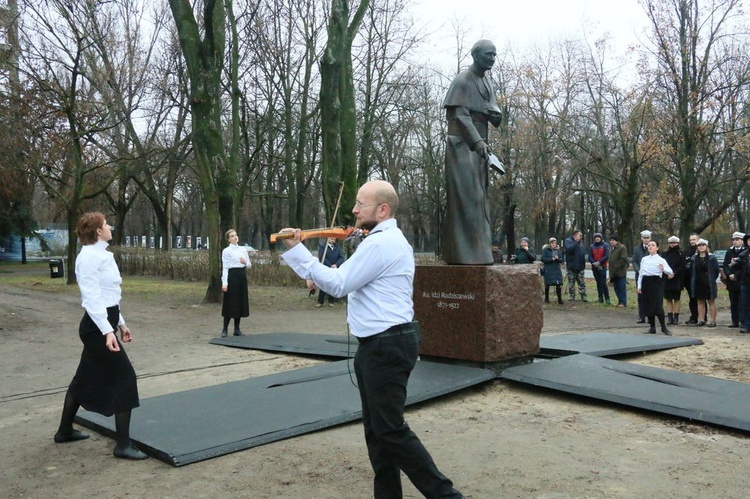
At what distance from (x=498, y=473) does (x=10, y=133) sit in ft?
70.1

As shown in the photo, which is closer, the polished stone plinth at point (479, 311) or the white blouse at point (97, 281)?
the white blouse at point (97, 281)

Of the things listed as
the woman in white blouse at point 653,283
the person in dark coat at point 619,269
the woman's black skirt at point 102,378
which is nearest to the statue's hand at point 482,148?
the woman's black skirt at point 102,378

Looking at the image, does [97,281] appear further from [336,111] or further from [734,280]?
[336,111]

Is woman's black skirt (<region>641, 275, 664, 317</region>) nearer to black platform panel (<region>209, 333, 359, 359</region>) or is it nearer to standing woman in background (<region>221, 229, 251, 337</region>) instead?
black platform panel (<region>209, 333, 359, 359</region>)

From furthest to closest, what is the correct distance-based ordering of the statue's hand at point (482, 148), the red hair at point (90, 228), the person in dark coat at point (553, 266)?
the person in dark coat at point (553, 266) → the statue's hand at point (482, 148) → the red hair at point (90, 228)

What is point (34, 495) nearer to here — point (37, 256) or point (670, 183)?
point (670, 183)

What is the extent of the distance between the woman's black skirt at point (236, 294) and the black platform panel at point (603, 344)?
489cm

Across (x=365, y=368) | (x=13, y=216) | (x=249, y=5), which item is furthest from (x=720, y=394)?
(x=13, y=216)

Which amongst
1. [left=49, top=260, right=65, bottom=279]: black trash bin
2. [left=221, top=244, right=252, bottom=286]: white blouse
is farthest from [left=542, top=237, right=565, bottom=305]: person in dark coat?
[left=49, top=260, right=65, bottom=279]: black trash bin

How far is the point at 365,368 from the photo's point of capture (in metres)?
3.79

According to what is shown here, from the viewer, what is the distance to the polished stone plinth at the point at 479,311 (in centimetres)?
775

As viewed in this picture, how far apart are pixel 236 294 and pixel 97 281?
250 inches

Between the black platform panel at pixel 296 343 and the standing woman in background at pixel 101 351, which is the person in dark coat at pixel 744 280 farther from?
the standing woman in background at pixel 101 351

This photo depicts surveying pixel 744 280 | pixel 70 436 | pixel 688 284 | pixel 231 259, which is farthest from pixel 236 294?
pixel 744 280
